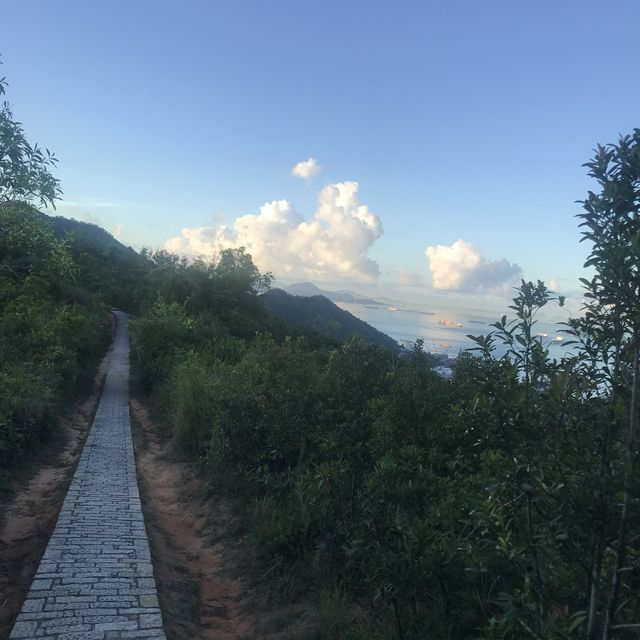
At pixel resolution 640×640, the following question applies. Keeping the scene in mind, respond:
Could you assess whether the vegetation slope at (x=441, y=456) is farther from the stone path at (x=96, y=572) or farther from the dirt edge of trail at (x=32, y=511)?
the stone path at (x=96, y=572)

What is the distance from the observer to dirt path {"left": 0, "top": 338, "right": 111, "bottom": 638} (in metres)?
5.02

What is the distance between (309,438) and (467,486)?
3036 millimetres

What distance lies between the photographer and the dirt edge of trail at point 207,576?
15.8ft

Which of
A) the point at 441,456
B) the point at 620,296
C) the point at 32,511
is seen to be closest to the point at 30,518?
the point at 32,511

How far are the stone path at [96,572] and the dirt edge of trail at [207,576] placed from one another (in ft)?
0.71

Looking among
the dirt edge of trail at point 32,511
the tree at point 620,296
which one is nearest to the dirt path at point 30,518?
the dirt edge of trail at point 32,511

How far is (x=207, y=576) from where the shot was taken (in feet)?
20.3

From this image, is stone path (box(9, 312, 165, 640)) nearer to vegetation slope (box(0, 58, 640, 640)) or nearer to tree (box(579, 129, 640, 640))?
vegetation slope (box(0, 58, 640, 640))

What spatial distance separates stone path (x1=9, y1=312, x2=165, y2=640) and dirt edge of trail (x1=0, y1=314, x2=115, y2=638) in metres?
0.14

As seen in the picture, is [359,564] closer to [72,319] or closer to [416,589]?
[416,589]

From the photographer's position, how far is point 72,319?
18469mm

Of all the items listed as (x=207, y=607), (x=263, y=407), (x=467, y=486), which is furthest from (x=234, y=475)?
(x=467, y=486)

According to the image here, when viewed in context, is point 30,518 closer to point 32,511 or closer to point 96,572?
point 32,511

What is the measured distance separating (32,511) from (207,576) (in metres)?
3.18
